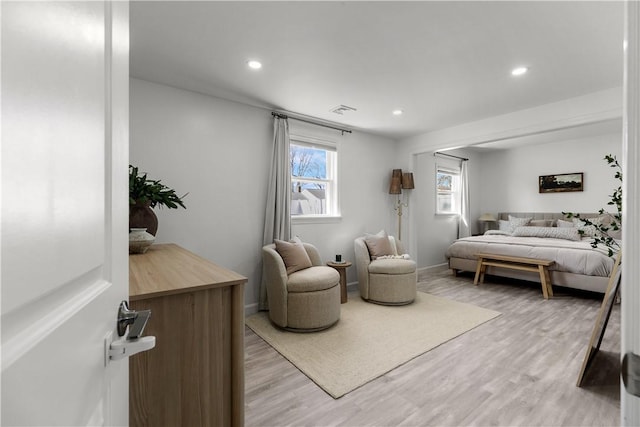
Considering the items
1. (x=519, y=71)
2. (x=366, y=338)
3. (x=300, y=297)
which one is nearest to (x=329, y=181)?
(x=300, y=297)

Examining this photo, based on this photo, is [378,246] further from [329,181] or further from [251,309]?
[251,309]

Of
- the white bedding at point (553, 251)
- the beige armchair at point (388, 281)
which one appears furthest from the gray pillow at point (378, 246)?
the white bedding at point (553, 251)

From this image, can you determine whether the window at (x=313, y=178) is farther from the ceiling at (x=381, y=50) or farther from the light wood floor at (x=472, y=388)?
the light wood floor at (x=472, y=388)

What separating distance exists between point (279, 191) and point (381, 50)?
1861mm

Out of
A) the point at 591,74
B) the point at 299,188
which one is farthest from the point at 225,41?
the point at 591,74

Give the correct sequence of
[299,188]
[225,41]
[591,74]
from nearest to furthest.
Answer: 1. [225,41]
2. [591,74]
3. [299,188]

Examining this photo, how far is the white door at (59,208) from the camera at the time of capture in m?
0.25

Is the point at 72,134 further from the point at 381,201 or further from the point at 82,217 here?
the point at 381,201

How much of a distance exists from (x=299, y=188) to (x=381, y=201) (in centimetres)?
159

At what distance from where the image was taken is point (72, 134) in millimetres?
373

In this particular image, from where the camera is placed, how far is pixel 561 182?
5.80m

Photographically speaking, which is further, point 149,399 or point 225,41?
point 225,41

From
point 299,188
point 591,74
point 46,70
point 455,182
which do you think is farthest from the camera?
point 455,182

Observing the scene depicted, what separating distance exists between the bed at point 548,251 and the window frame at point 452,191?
862 millimetres
